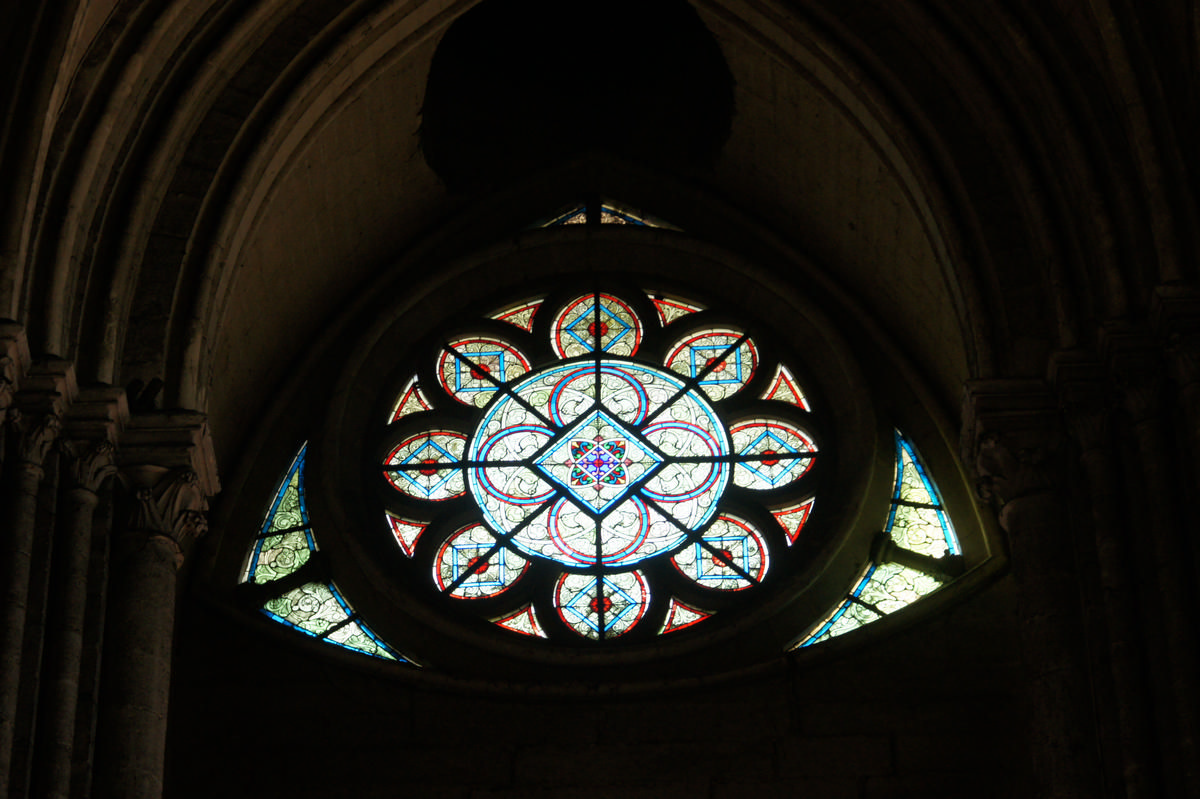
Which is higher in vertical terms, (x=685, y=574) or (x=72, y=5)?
(x=72, y=5)

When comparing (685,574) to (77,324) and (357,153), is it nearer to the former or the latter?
(357,153)

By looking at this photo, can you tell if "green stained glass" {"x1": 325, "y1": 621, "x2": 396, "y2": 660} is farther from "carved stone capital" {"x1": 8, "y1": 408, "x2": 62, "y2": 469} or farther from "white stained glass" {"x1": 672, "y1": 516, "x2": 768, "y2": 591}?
"carved stone capital" {"x1": 8, "y1": 408, "x2": 62, "y2": 469}

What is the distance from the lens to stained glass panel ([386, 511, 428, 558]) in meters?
12.4

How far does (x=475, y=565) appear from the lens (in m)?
12.2

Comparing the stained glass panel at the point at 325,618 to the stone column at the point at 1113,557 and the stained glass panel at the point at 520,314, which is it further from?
the stone column at the point at 1113,557

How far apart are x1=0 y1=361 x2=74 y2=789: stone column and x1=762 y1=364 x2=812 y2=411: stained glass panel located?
4.73m

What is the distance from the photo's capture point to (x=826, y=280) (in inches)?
515

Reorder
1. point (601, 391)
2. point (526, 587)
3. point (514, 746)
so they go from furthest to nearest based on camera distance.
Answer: point (601, 391) → point (526, 587) → point (514, 746)

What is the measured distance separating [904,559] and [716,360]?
6.11ft

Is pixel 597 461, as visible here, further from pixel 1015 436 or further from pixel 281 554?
pixel 1015 436

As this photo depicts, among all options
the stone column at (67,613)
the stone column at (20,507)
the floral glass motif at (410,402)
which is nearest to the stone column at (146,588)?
the stone column at (67,613)

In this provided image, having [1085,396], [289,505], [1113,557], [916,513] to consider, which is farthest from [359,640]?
[1113,557]

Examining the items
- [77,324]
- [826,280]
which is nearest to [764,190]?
[826,280]

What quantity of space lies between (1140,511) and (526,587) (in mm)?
3829
